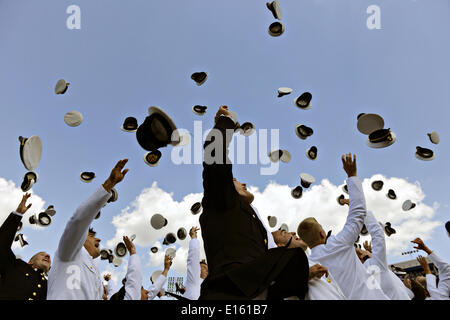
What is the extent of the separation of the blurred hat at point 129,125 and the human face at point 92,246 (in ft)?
14.4

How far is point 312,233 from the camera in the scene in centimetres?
414

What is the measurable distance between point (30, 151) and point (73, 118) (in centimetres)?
188

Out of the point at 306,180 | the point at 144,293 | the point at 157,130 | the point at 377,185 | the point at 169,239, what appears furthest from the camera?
the point at 169,239

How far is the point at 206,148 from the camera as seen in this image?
2.77 meters

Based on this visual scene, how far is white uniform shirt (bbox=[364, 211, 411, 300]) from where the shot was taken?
14.1ft

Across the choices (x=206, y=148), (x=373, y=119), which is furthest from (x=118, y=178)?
(x=373, y=119)

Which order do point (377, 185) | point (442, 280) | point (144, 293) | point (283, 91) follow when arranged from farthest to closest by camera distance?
point (377, 185) < point (283, 91) < point (144, 293) < point (442, 280)

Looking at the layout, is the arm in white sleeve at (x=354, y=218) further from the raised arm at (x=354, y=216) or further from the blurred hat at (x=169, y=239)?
the blurred hat at (x=169, y=239)

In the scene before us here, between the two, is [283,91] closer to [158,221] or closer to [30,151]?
[158,221]

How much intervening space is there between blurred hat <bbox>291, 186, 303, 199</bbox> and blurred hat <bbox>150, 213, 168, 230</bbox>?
13.4 ft

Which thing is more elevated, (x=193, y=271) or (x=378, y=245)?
(x=378, y=245)

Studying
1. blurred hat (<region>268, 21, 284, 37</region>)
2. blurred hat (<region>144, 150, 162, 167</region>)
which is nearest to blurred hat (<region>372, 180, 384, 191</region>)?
blurred hat (<region>268, 21, 284, 37</region>)

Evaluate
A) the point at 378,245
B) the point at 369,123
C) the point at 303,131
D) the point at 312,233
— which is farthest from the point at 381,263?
the point at 303,131
